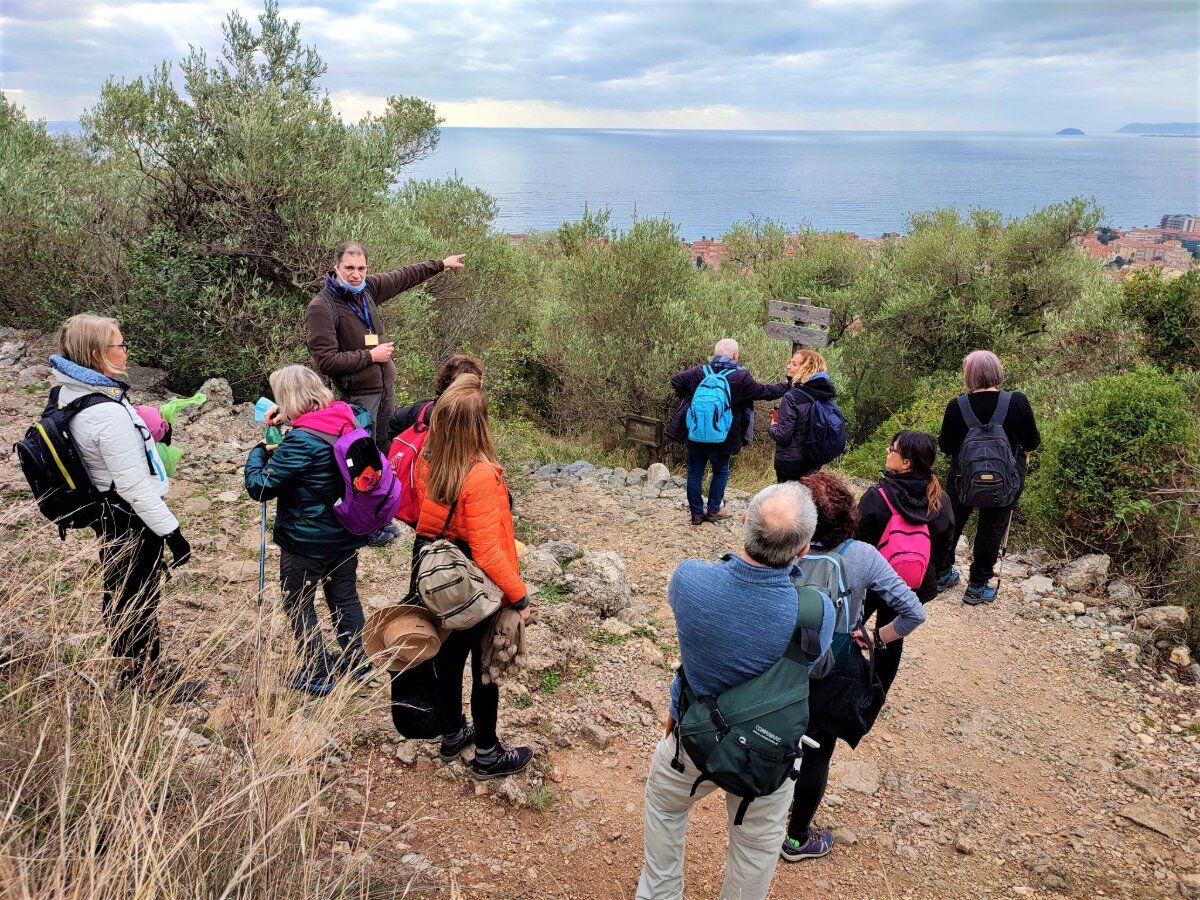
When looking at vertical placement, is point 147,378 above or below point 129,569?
below

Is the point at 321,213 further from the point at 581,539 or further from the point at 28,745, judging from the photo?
the point at 28,745

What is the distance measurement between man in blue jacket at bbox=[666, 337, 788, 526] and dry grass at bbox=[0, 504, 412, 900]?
4.88 metres

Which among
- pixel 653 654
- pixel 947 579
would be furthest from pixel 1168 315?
pixel 653 654

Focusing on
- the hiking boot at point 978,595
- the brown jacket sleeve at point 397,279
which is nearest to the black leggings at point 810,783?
the hiking boot at point 978,595

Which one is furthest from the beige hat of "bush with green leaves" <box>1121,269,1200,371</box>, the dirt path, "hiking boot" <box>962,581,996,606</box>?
"bush with green leaves" <box>1121,269,1200,371</box>

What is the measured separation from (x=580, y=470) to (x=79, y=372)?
6.71 m

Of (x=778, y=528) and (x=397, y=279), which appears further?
(x=397, y=279)

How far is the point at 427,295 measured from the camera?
11188mm

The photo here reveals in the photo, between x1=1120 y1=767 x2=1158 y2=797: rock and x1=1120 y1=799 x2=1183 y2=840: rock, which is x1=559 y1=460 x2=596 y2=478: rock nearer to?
x1=1120 y1=767 x2=1158 y2=797: rock

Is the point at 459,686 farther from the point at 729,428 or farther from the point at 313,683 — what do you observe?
the point at 729,428

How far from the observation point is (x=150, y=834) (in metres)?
2.36

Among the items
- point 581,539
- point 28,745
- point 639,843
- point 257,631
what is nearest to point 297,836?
point 257,631

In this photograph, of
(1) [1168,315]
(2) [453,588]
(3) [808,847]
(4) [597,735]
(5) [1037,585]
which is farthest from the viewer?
(1) [1168,315]

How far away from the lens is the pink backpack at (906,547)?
3.91m
